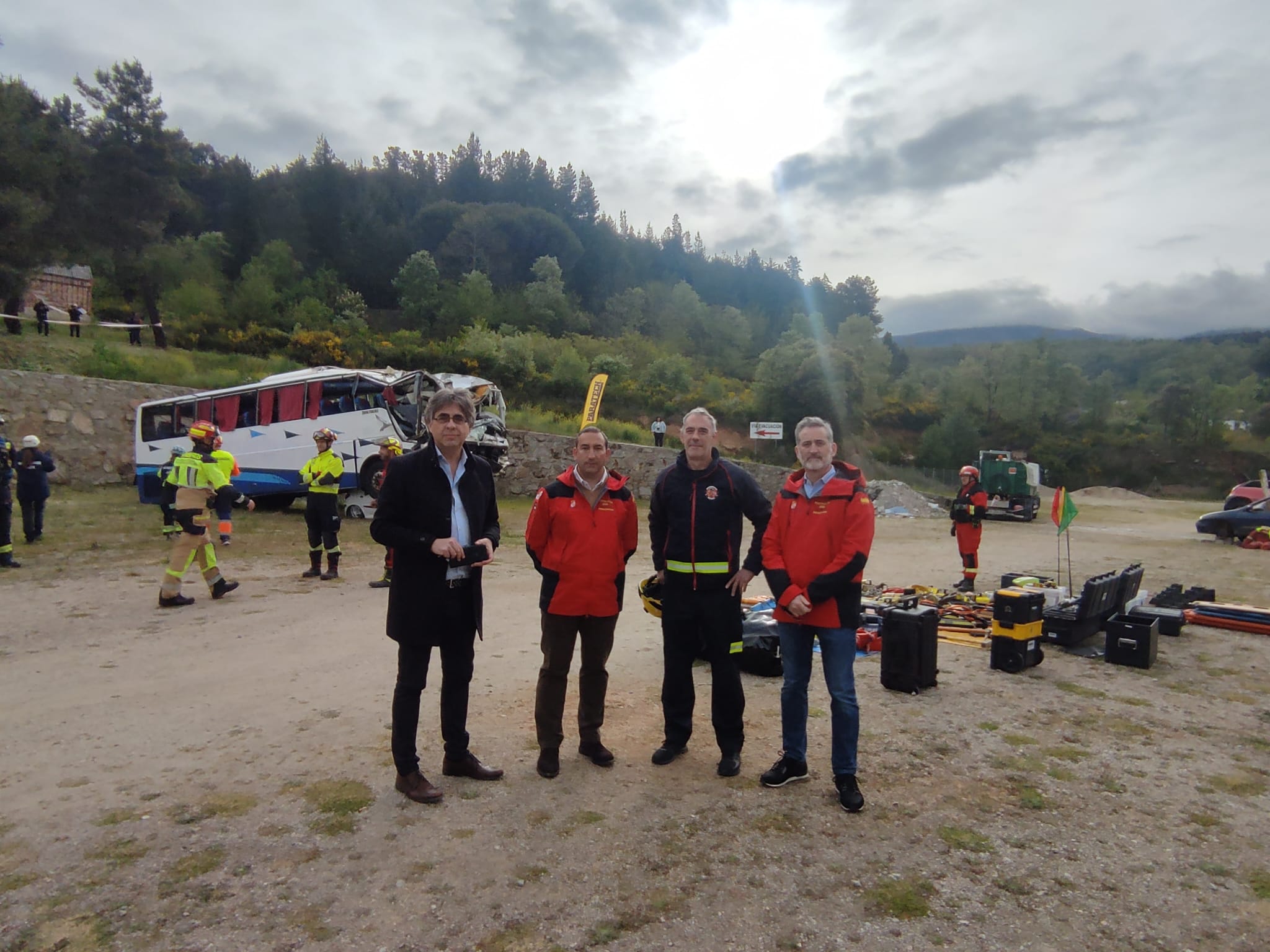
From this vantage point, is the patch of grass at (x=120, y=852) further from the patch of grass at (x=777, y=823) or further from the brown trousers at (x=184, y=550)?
the brown trousers at (x=184, y=550)

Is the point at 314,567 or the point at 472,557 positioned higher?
the point at 472,557

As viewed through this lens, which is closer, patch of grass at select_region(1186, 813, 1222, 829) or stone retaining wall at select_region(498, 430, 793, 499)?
patch of grass at select_region(1186, 813, 1222, 829)

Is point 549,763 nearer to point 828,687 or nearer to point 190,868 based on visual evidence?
point 828,687

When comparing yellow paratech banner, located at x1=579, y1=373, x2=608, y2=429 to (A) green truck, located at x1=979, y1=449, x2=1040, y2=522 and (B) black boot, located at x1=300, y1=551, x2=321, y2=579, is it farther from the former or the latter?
(B) black boot, located at x1=300, y1=551, x2=321, y2=579

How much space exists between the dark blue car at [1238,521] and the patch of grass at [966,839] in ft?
55.2

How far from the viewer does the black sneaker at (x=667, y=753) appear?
3.93 metres

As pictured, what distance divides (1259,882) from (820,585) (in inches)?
78.5

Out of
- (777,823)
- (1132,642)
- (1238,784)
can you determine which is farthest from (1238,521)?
(777,823)

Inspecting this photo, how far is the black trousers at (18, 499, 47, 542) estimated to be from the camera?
10805 millimetres

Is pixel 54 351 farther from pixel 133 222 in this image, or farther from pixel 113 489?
pixel 133 222

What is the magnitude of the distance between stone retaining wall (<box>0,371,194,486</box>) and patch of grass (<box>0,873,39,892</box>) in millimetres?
17309

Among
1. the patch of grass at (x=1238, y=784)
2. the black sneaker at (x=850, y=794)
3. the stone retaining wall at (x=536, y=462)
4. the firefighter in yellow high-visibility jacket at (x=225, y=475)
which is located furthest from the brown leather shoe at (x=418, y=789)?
the stone retaining wall at (x=536, y=462)

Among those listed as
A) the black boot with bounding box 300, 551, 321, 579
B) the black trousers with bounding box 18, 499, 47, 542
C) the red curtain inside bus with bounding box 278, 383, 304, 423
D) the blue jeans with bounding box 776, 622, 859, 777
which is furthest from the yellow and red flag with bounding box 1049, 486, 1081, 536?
the black trousers with bounding box 18, 499, 47, 542

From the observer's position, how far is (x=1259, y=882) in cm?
292
